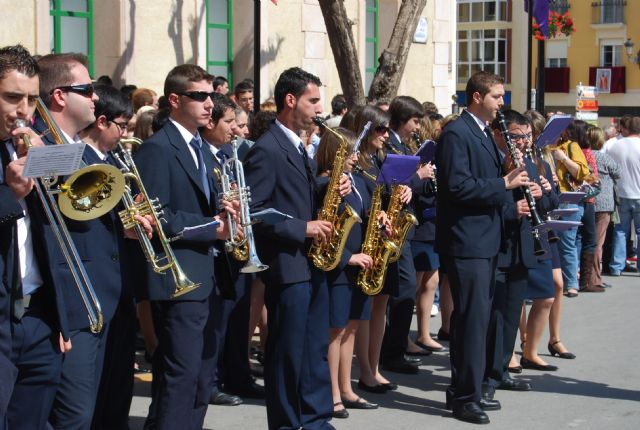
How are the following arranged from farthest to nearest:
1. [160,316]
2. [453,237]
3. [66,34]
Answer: [66,34] < [453,237] < [160,316]

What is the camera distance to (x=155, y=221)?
5.39 metres

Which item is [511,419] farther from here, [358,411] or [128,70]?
[128,70]

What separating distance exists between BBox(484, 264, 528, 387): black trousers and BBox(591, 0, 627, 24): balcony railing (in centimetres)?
4781

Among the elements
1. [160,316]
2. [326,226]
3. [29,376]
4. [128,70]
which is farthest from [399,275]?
[128,70]

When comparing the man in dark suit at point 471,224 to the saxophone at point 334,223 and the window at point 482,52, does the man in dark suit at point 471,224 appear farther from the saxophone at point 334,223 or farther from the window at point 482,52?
the window at point 482,52

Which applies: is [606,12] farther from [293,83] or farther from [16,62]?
[16,62]

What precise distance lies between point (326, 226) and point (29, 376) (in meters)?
2.33

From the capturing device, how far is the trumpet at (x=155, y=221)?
5312 mm

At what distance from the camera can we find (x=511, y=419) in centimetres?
740

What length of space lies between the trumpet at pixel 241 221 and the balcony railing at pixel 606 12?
50166mm

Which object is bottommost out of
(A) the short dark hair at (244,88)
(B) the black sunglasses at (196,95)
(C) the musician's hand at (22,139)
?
(C) the musician's hand at (22,139)

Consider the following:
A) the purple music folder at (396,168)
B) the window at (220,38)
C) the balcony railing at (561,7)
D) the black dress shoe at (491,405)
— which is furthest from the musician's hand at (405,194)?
the balcony railing at (561,7)

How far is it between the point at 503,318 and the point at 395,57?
6614 millimetres

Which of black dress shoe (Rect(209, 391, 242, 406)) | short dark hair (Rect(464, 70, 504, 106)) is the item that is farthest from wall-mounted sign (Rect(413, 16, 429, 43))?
black dress shoe (Rect(209, 391, 242, 406))
